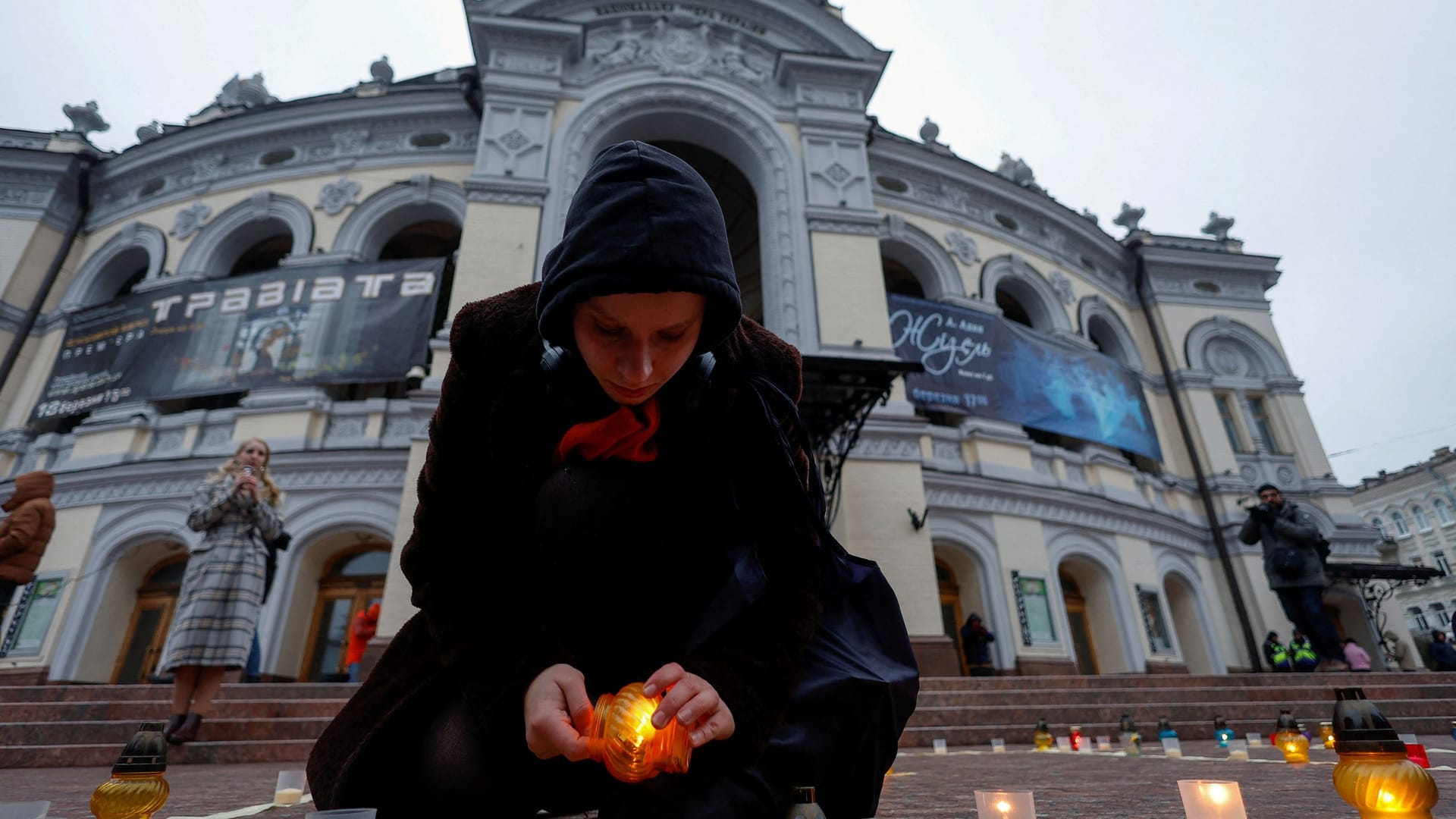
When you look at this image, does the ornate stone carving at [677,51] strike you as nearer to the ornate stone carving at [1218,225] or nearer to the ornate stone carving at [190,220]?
the ornate stone carving at [190,220]

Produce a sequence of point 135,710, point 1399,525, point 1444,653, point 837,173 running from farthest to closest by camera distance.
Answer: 1. point 1399,525
2. point 837,173
3. point 1444,653
4. point 135,710

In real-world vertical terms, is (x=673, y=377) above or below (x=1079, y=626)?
below

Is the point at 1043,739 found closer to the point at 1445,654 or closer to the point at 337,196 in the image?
the point at 1445,654

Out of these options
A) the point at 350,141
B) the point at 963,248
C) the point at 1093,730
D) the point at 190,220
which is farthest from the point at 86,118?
the point at 1093,730

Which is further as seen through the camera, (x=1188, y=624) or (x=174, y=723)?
(x=1188, y=624)

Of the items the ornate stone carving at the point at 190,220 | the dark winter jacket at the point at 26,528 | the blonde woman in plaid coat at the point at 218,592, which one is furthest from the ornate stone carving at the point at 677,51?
the blonde woman in plaid coat at the point at 218,592

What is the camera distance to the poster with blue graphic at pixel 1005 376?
12344mm

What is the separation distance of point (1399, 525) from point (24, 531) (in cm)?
5511

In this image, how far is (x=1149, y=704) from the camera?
20.0ft

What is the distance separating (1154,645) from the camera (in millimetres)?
12258

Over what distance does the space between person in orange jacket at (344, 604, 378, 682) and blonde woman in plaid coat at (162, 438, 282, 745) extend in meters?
4.48

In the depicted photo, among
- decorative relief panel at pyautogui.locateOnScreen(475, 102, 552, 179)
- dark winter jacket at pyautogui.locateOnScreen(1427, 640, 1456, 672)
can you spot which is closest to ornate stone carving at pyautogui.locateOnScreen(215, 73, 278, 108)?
decorative relief panel at pyautogui.locateOnScreen(475, 102, 552, 179)

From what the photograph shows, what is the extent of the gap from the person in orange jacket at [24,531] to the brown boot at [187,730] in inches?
94.1

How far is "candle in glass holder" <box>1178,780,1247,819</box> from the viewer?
54.9 inches
